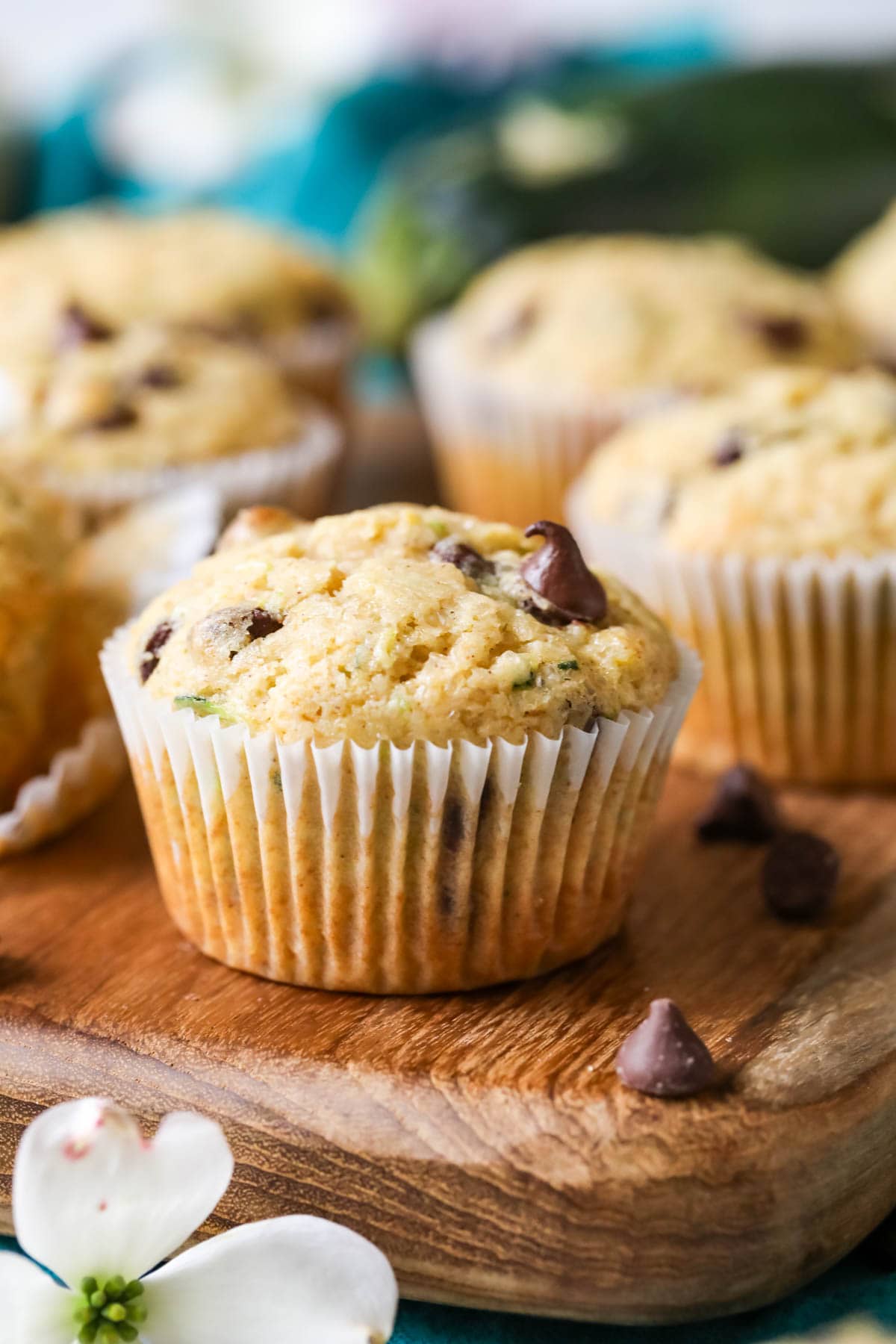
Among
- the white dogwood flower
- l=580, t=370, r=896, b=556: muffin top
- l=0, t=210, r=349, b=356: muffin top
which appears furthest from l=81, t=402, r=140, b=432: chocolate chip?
the white dogwood flower

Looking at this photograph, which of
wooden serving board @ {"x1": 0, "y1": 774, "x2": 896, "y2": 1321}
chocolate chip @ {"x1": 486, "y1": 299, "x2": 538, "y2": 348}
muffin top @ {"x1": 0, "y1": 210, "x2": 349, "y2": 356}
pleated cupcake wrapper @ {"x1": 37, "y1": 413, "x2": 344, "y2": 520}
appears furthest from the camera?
muffin top @ {"x1": 0, "y1": 210, "x2": 349, "y2": 356}

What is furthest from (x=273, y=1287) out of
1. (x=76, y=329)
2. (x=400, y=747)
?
(x=76, y=329)

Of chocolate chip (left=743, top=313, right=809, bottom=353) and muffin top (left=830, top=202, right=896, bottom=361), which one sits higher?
chocolate chip (left=743, top=313, right=809, bottom=353)

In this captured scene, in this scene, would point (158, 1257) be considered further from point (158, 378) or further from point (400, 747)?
point (158, 378)

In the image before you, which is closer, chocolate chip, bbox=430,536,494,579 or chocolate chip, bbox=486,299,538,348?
chocolate chip, bbox=430,536,494,579

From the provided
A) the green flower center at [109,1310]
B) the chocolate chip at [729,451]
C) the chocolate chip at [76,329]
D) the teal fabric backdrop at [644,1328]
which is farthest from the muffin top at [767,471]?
the green flower center at [109,1310]

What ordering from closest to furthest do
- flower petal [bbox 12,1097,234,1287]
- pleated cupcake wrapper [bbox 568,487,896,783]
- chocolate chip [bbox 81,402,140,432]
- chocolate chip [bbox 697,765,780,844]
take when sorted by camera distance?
1. flower petal [bbox 12,1097,234,1287]
2. chocolate chip [bbox 697,765,780,844]
3. pleated cupcake wrapper [bbox 568,487,896,783]
4. chocolate chip [bbox 81,402,140,432]

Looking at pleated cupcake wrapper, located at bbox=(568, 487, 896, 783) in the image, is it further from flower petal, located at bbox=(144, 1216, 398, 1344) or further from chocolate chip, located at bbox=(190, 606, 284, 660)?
flower petal, located at bbox=(144, 1216, 398, 1344)

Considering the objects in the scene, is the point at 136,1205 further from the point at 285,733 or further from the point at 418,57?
the point at 418,57
